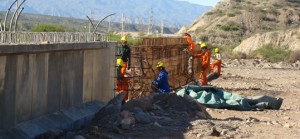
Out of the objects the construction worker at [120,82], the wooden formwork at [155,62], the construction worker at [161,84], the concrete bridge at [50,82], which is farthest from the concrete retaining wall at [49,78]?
the wooden formwork at [155,62]

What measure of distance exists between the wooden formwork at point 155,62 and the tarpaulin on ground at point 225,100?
1058 millimetres

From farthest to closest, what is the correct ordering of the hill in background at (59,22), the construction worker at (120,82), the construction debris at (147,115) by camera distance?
the hill in background at (59,22) < the construction worker at (120,82) < the construction debris at (147,115)

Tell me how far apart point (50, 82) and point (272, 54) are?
1975 inches

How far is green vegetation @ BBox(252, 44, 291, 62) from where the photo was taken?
57844 millimetres

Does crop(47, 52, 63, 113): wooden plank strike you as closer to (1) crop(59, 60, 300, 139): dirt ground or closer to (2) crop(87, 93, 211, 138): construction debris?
(1) crop(59, 60, 300, 139): dirt ground

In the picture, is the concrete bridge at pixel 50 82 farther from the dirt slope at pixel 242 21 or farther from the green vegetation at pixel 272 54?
the dirt slope at pixel 242 21

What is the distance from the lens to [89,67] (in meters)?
13.5

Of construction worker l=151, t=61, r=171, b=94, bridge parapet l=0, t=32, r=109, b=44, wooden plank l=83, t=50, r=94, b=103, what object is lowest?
construction worker l=151, t=61, r=171, b=94

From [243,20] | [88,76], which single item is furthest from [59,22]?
[88,76]

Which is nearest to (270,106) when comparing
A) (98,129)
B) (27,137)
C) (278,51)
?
(98,129)

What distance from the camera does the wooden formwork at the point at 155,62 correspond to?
18219mm

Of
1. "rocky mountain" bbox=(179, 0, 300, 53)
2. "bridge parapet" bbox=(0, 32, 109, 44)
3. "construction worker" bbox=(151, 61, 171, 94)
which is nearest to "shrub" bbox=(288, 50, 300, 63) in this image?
"rocky mountain" bbox=(179, 0, 300, 53)

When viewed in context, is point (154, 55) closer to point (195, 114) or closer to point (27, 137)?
point (195, 114)

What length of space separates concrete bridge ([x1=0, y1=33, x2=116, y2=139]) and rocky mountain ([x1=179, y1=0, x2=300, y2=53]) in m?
66.7
